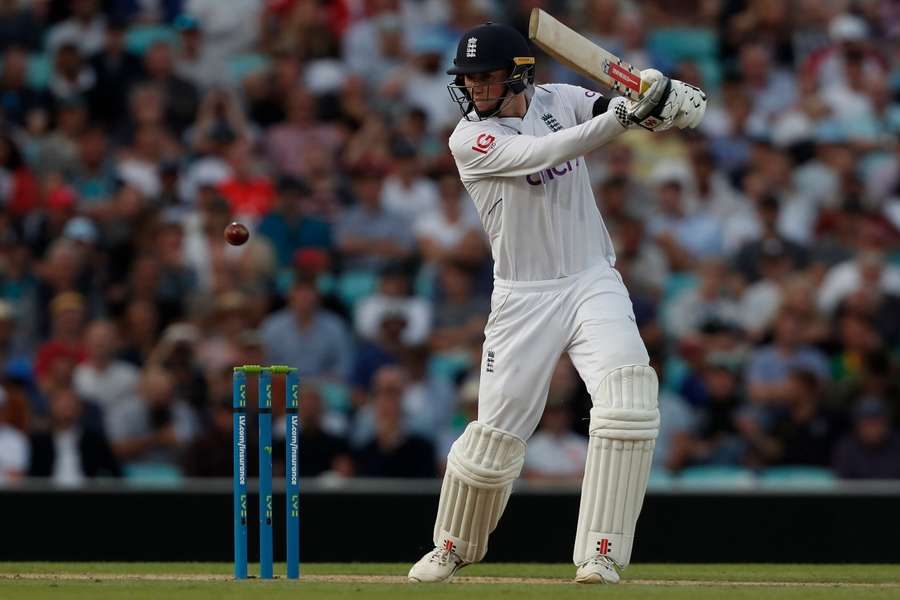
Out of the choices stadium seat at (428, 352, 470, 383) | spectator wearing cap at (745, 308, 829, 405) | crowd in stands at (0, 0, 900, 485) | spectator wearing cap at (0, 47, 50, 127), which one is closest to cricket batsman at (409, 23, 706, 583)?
crowd in stands at (0, 0, 900, 485)

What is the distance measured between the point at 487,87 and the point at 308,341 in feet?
15.1

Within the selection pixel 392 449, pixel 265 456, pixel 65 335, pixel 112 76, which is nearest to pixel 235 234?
pixel 265 456

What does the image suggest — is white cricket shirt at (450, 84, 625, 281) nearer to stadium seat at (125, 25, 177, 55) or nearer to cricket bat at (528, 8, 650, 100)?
cricket bat at (528, 8, 650, 100)

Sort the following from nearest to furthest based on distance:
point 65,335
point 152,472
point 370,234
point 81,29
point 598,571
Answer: point 598,571 → point 152,472 → point 65,335 → point 370,234 → point 81,29

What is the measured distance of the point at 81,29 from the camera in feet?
44.2

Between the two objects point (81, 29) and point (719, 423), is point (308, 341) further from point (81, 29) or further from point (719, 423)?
point (81, 29)

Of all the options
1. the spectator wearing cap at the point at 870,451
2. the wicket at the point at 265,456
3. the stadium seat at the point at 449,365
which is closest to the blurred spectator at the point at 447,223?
the stadium seat at the point at 449,365

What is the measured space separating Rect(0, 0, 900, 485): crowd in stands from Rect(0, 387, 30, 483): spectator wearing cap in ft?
0.04

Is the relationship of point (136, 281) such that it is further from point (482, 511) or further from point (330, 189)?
point (482, 511)

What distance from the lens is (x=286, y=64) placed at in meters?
13.1

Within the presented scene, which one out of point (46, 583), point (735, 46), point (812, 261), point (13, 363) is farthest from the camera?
point (735, 46)

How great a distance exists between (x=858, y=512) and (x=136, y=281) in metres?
4.88

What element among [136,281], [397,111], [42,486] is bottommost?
[42,486]

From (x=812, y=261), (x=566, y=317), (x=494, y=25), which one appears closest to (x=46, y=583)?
(x=566, y=317)
